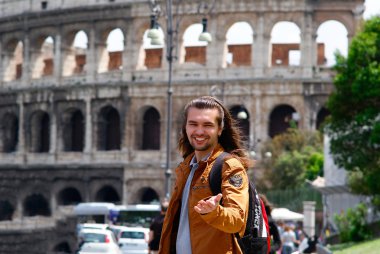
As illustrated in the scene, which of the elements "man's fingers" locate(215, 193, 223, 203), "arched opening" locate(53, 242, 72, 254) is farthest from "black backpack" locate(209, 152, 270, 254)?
"arched opening" locate(53, 242, 72, 254)

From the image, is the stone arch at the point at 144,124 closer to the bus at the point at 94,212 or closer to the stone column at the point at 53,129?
the stone column at the point at 53,129

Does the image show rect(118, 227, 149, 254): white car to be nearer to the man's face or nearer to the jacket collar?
the jacket collar

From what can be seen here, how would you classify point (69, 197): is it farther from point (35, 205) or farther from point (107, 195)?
point (107, 195)

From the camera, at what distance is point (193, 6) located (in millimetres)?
55594

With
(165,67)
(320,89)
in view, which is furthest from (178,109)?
(320,89)

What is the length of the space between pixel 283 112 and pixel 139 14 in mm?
8451

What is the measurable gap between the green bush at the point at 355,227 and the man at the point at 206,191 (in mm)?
21735

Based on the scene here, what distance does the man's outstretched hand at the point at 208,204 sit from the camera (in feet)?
17.6

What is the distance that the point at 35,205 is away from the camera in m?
61.1

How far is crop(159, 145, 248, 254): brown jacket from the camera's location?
5.49 metres

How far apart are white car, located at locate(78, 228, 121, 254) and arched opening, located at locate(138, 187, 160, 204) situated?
26339 millimetres

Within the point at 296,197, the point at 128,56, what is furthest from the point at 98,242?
the point at 128,56

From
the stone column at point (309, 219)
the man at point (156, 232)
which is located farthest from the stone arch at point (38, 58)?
the man at point (156, 232)

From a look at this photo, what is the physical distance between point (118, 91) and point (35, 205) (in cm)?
813
